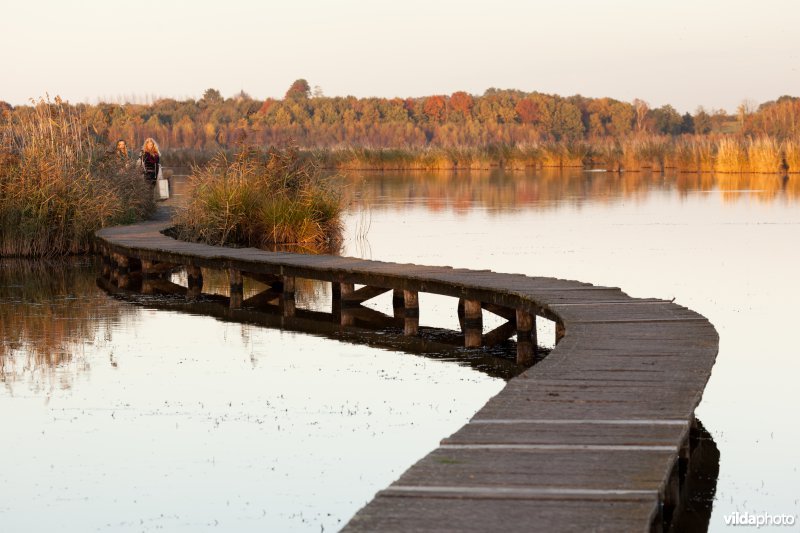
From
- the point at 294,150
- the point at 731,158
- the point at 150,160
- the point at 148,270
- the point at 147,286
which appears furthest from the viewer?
the point at 731,158

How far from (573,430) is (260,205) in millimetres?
11029

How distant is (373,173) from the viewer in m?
40.5

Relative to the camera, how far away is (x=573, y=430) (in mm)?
5016

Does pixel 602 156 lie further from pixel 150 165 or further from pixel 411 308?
pixel 411 308

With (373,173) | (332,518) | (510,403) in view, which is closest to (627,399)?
(510,403)

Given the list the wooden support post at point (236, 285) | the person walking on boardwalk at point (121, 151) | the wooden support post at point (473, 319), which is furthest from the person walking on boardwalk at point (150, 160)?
the wooden support post at point (473, 319)

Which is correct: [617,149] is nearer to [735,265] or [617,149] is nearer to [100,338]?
[735,265]

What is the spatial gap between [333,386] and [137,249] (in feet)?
19.2

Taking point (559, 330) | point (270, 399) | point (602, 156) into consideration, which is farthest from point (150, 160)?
point (602, 156)

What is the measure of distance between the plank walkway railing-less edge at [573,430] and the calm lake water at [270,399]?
458 mm

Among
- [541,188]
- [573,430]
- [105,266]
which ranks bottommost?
[541,188]

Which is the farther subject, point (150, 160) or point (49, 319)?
point (150, 160)

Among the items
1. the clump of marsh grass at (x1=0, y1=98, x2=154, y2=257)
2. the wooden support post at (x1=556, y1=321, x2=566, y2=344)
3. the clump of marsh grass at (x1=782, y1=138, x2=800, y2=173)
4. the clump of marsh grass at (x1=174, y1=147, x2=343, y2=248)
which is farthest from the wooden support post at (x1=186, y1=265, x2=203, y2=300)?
the clump of marsh grass at (x1=782, y1=138, x2=800, y2=173)

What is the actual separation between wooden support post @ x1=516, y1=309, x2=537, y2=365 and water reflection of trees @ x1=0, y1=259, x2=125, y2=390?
2855 mm
